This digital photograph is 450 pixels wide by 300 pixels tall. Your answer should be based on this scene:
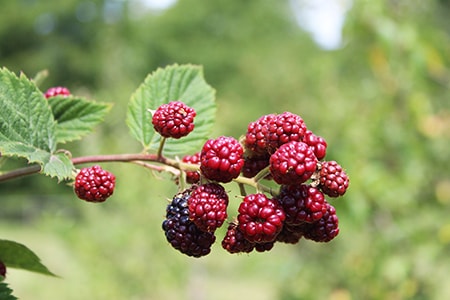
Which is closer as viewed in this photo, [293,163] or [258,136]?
[293,163]

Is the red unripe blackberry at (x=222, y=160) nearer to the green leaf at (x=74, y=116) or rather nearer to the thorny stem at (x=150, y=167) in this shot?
the thorny stem at (x=150, y=167)

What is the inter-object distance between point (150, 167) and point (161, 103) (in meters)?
0.24

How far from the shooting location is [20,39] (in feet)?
99.1

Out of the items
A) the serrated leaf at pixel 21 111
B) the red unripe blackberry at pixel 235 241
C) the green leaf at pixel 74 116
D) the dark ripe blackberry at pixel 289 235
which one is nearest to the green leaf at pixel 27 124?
the serrated leaf at pixel 21 111

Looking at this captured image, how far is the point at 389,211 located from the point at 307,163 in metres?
4.36

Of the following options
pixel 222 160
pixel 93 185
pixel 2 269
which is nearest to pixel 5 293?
pixel 2 269

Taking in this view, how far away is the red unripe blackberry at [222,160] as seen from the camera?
42.4 inches

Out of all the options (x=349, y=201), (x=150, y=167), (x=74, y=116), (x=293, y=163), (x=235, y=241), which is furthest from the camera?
(x=349, y=201)

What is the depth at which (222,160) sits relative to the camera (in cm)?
108

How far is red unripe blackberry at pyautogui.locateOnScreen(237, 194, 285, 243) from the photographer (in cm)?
107

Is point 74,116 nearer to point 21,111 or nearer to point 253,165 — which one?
point 21,111

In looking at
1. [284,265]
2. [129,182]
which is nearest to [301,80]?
[129,182]

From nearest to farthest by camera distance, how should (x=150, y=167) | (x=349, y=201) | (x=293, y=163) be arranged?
(x=293, y=163), (x=150, y=167), (x=349, y=201)

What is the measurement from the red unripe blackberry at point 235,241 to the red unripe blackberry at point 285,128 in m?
0.19
